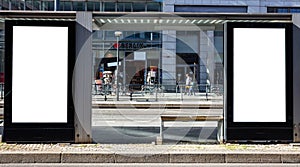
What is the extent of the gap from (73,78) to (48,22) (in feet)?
3.86

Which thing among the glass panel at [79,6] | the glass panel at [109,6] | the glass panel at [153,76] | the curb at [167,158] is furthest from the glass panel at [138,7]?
the curb at [167,158]

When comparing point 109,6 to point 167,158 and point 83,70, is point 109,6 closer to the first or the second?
point 83,70

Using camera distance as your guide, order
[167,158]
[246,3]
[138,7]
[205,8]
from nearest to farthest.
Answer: [167,158] < [138,7] < [205,8] < [246,3]

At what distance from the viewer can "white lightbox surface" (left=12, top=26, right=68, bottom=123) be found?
8391mm

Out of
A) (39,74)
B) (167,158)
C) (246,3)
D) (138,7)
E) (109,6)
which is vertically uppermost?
(246,3)

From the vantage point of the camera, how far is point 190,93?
25.2 m

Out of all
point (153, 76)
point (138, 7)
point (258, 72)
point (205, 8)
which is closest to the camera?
point (258, 72)

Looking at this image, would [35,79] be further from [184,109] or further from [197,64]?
[197,64]

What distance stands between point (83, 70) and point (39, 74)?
84cm

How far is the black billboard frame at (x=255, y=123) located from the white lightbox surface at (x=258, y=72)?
0.26 ft

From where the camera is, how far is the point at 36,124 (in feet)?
27.8

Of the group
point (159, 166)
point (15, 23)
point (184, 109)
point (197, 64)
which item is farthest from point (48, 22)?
point (197, 64)

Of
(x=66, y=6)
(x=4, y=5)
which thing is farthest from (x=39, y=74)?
(x=4, y=5)

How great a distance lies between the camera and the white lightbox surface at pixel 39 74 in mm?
8391
